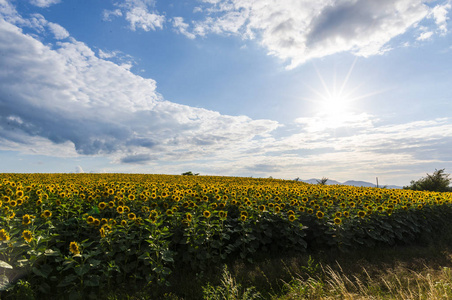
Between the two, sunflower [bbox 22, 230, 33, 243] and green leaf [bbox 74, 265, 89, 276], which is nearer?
green leaf [bbox 74, 265, 89, 276]

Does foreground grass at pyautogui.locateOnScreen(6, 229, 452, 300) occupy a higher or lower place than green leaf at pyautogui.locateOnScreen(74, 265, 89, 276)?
lower

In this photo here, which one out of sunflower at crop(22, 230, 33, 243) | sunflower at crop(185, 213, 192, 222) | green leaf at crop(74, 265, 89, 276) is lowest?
green leaf at crop(74, 265, 89, 276)

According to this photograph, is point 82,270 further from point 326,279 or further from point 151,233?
point 326,279

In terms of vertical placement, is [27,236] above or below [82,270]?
above

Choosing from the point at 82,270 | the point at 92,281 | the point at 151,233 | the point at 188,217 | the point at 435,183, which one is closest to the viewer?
the point at 82,270

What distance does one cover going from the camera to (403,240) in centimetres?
948

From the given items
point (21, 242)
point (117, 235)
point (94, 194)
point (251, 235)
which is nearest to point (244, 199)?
point (251, 235)

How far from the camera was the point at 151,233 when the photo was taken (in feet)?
20.1

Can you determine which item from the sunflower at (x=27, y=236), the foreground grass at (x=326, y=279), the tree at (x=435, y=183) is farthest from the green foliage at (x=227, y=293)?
the tree at (x=435, y=183)

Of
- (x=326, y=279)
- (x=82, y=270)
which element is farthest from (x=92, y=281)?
(x=326, y=279)

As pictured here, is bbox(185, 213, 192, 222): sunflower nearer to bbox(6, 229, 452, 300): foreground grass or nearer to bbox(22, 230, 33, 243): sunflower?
bbox(6, 229, 452, 300): foreground grass

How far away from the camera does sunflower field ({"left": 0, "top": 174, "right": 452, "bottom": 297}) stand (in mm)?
5195

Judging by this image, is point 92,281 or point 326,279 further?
point 326,279

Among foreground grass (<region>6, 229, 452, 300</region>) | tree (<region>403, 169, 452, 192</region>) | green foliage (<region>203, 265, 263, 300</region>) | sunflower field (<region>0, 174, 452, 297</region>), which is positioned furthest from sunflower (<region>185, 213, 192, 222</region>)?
tree (<region>403, 169, 452, 192</region>)
